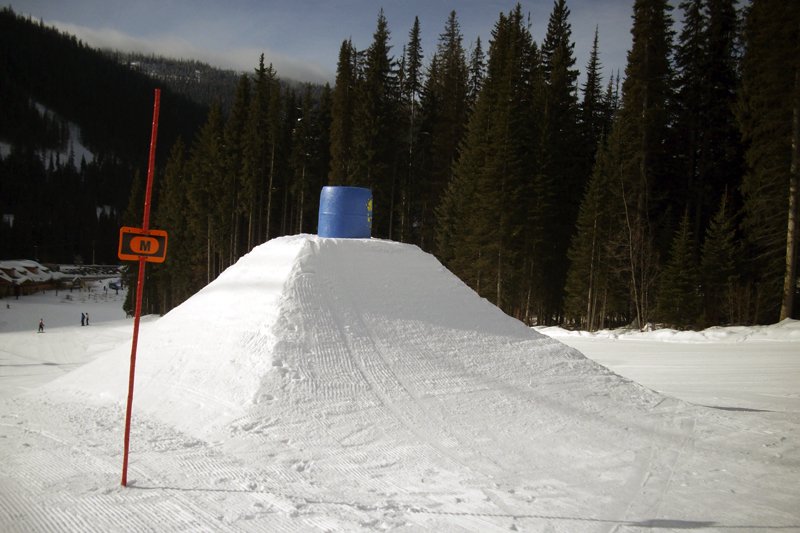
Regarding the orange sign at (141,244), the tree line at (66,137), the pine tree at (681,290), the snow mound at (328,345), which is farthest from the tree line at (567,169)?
the tree line at (66,137)

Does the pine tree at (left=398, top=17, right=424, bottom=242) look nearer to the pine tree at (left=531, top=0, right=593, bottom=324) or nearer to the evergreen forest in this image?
the evergreen forest

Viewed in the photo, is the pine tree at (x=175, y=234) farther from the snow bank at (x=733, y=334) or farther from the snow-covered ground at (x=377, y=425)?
the snow bank at (x=733, y=334)

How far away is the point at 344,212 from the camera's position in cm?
1079

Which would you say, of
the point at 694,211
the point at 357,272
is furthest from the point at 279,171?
the point at 357,272

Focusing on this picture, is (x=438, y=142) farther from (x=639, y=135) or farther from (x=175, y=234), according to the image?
(x=175, y=234)

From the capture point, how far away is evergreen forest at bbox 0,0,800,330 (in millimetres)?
20281

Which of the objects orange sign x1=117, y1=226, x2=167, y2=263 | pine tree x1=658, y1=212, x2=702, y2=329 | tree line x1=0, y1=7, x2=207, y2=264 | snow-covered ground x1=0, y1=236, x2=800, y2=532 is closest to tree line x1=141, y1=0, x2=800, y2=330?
pine tree x1=658, y1=212, x2=702, y2=329

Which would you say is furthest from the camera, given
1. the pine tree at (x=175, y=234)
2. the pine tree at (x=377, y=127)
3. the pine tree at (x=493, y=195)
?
the pine tree at (x=175, y=234)

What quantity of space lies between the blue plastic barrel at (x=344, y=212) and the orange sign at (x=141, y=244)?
5885 mm

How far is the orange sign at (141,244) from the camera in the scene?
15.8 ft

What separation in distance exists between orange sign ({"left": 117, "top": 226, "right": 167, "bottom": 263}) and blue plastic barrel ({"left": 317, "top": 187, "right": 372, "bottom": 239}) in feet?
19.3

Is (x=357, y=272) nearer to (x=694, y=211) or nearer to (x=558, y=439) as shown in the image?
(x=558, y=439)

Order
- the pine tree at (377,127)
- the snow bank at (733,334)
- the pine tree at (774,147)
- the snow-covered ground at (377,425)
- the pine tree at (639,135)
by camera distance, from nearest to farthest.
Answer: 1. the snow-covered ground at (377,425)
2. the snow bank at (733,334)
3. the pine tree at (774,147)
4. the pine tree at (639,135)
5. the pine tree at (377,127)

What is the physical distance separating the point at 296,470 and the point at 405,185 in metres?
30.9
